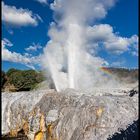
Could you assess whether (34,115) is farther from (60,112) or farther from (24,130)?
(60,112)

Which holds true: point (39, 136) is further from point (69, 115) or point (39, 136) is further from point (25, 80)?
point (25, 80)

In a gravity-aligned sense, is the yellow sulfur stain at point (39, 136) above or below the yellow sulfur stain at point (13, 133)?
above

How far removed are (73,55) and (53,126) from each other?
1486 centimetres

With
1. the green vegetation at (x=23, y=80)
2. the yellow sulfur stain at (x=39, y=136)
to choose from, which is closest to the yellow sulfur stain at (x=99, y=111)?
the yellow sulfur stain at (x=39, y=136)

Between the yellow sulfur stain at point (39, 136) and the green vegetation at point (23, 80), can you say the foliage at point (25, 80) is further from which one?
the yellow sulfur stain at point (39, 136)

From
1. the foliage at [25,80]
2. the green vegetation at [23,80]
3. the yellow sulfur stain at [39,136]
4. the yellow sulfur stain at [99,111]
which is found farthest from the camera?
the foliage at [25,80]

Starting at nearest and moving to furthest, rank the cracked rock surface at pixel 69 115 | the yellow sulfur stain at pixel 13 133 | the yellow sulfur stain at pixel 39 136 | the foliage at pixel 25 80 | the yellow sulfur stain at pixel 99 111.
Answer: the cracked rock surface at pixel 69 115 → the yellow sulfur stain at pixel 99 111 → the yellow sulfur stain at pixel 39 136 → the yellow sulfur stain at pixel 13 133 → the foliage at pixel 25 80

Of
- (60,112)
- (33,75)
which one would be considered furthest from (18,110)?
(33,75)

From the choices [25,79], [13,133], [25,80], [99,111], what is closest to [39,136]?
[13,133]

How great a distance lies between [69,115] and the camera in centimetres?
1202

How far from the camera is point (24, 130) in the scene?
597 inches

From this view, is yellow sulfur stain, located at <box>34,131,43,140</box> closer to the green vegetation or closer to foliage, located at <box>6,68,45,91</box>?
the green vegetation

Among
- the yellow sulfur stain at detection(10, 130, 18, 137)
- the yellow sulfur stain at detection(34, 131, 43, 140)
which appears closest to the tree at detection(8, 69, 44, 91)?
the yellow sulfur stain at detection(10, 130, 18, 137)

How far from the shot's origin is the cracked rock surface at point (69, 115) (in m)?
10.5
